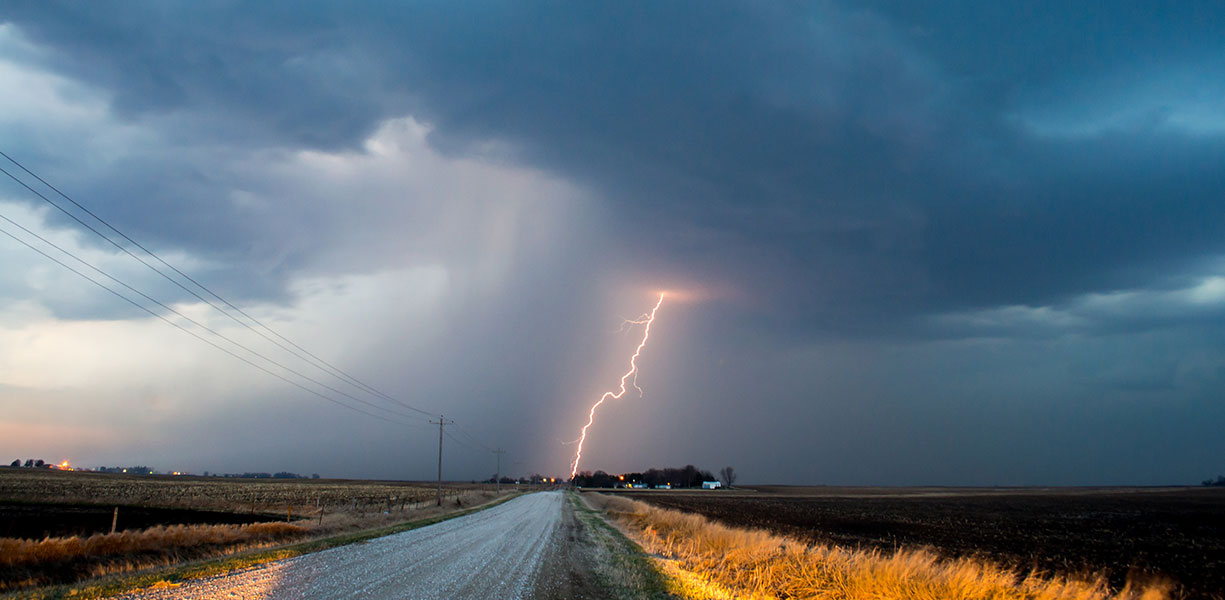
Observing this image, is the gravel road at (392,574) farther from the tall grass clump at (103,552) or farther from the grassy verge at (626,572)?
the tall grass clump at (103,552)

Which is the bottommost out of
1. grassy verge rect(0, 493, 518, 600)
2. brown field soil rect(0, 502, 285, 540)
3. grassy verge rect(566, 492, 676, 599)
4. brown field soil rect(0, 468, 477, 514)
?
brown field soil rect(0, 468, 477, 514)

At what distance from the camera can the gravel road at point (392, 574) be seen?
11609 millimetres

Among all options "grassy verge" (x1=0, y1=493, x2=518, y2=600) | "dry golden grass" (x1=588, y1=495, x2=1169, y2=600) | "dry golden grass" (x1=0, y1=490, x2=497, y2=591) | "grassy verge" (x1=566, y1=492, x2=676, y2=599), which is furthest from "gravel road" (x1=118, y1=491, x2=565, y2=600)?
"dry golden grass" (x1=588, y1=495, x2=1169, y2=600)

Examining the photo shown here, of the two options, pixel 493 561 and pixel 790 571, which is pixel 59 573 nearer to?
pixel 493 561

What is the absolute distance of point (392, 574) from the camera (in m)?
14.2

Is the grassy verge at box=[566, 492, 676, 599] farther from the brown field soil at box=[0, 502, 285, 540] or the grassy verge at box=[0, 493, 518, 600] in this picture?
the brown field soil at box=[0, 502, 285, 540]

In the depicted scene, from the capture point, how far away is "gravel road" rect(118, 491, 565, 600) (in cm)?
1161

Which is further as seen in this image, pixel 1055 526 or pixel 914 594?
pixel 1055 526

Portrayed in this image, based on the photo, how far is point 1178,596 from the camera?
18.2m

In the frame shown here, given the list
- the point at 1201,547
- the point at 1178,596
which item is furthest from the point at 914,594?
the point at 1201,547

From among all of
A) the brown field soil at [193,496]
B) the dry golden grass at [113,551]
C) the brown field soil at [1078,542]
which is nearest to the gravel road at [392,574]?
the dry golden grass at [113,551]

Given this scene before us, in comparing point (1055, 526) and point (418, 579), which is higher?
point (418, 579)

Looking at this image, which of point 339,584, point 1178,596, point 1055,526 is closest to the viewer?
point 339,584

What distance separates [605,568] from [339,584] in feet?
23.5
